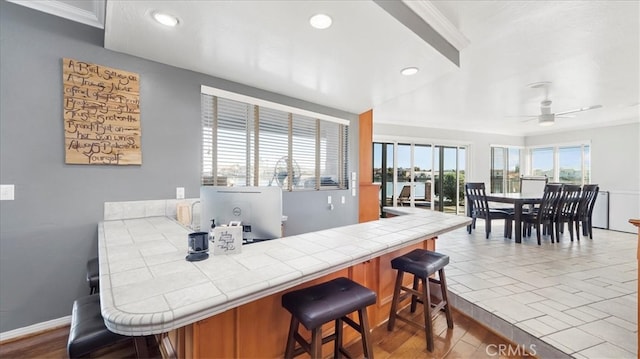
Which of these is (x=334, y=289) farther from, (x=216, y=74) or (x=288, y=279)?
(x=216, y=74)

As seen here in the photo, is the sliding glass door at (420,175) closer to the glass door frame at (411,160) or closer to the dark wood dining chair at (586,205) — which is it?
the glass door frame at (411,160)

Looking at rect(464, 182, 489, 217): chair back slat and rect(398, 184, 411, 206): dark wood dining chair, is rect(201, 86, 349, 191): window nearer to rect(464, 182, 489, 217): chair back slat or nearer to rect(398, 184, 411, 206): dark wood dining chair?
rect(464, 182, 489, 217): chair back slat

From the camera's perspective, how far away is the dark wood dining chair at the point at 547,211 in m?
4.53

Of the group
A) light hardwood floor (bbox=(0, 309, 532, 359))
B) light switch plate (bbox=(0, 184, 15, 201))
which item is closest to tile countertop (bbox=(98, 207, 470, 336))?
light switch plate (bbox=(0, 184, 15, 201))

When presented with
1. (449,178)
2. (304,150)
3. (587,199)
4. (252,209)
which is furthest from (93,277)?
(449,178)

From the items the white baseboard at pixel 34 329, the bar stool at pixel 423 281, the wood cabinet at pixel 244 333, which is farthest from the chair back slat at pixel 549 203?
the white baseboard at pixel 34 329

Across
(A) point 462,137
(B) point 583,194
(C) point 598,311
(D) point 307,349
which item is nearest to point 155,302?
(D) point 307,349

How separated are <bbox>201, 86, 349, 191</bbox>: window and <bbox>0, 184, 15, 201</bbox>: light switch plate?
1.37 m

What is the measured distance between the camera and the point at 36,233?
81.0 inches

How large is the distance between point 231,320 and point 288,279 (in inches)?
17.3

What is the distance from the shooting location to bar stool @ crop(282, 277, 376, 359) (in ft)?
4.25

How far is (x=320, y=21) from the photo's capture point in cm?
188

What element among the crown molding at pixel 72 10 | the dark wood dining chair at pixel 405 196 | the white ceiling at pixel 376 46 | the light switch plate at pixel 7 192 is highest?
the crown molding at pixel 72 10

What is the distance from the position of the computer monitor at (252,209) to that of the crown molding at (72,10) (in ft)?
5.84
